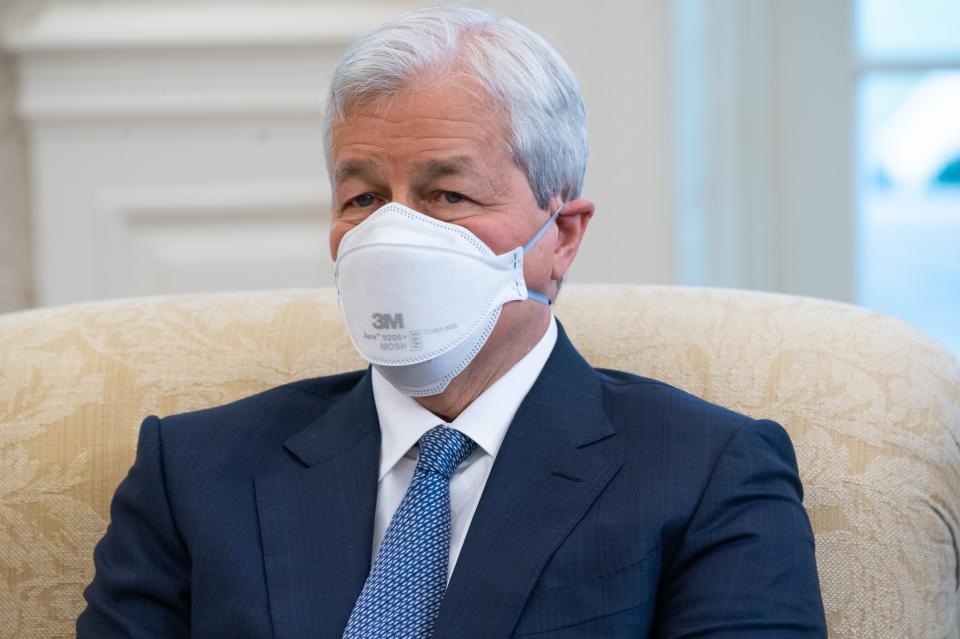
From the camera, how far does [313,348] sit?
5.87 ft

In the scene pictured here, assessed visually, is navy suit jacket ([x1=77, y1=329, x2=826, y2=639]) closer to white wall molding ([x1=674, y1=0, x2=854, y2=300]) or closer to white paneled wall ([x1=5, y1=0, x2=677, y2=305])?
white paneled wall ([x1=5, y1=0, x2=677, y2=305])

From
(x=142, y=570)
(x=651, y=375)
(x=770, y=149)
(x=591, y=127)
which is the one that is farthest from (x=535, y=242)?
(x=770, y=149)

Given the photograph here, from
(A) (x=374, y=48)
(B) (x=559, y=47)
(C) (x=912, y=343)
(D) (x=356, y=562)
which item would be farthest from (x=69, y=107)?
(C) (x=912, y=343)

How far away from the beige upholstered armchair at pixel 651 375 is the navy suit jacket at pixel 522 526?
0.16 metres

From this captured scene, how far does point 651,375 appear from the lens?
1.72 meters

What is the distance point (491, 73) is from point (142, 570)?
728 mm

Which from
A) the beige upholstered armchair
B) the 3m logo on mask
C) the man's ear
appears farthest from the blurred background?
the 3m logo on mask

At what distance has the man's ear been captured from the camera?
1.57 m

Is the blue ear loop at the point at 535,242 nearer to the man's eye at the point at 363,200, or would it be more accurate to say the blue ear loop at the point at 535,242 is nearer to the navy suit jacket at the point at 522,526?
the navy suit jacket at the point at 522,526

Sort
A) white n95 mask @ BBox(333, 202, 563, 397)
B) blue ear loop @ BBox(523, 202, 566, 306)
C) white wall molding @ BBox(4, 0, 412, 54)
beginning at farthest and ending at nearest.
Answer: white wall molding @ BBox(4, 0, 412, 54), blue ear loop @ BBox(523, 202, 566, 306), white n95 mask @ BBox(333, 202, 563, 397)

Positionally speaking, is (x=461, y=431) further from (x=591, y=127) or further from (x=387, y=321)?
(x=591, y=127)

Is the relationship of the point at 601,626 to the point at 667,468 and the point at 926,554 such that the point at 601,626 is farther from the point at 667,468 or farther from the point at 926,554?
the point at 926,554

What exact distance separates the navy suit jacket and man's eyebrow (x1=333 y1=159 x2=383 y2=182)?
28 cm

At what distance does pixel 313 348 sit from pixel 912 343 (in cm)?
85
